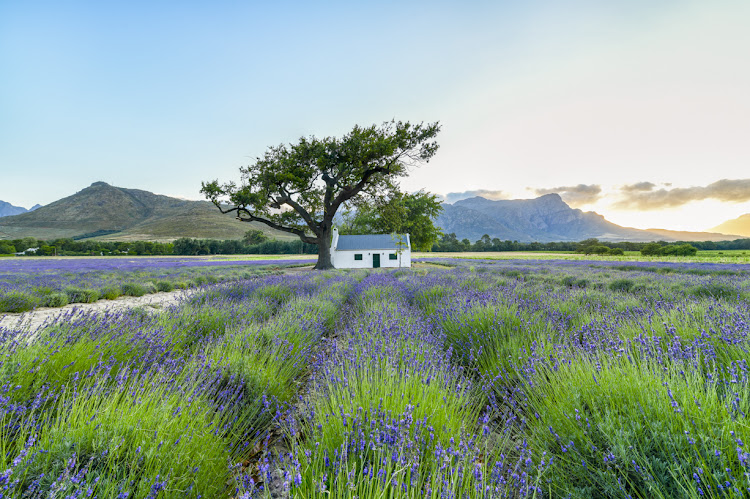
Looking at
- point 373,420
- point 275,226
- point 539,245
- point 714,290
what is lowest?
point 714,290

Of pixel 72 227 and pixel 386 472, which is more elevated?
pixel 72 227

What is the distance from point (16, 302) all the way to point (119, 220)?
7629 inches

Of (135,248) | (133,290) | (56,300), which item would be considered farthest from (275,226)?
(135,248)

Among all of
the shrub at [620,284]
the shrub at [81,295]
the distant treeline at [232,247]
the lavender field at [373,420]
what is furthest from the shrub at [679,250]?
the distant treeline at [232,247]

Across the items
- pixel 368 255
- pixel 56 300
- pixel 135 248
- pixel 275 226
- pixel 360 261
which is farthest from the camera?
pixel 135 248

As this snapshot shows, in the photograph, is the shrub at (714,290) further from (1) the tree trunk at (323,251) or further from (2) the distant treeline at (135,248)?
(2) the distant treeline at (135,248)

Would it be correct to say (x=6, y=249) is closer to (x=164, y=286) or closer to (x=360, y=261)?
(x=360, y=261)

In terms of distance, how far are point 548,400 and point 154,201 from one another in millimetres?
240090

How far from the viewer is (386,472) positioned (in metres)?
1.17

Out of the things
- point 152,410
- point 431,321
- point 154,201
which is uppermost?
point 154,201

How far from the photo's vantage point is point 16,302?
7.10 metres

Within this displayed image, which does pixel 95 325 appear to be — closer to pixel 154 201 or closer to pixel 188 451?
pixel 188 451

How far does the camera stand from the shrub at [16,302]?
22.8 ft

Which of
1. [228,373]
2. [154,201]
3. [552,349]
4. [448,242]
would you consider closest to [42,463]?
[228,373]
